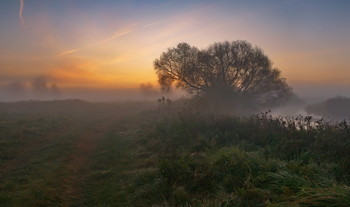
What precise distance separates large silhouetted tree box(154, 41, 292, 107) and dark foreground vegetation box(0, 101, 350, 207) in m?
17.1

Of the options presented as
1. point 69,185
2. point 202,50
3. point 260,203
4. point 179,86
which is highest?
point 202,50

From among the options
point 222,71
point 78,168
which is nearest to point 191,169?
point 78,168

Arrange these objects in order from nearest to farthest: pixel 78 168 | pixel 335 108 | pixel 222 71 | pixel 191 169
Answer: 1. pixel 191 169
2. pixel 78 168
3. pixel 222 71
4. pixel 335 108

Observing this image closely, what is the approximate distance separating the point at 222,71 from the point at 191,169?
24.8m

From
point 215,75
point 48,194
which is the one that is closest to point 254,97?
point 215,75

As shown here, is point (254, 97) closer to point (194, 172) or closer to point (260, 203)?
point (194, 172)

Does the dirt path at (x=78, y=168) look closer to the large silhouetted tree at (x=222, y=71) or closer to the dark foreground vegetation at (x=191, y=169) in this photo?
the dark foreground vegetation at (x=191, y=169)

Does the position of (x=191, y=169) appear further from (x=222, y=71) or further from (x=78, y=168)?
(x=222, y=71)

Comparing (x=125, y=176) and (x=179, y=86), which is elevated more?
(x=179, y=86)

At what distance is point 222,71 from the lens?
31.5 m

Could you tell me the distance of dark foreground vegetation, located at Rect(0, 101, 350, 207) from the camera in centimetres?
538

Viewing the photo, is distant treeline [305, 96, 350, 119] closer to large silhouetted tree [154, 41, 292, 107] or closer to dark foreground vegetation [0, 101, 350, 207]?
large silhouetted tree [154, 41, 292, 107]

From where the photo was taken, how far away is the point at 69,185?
8.52 metres

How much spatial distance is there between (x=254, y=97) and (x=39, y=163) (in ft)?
89.3
